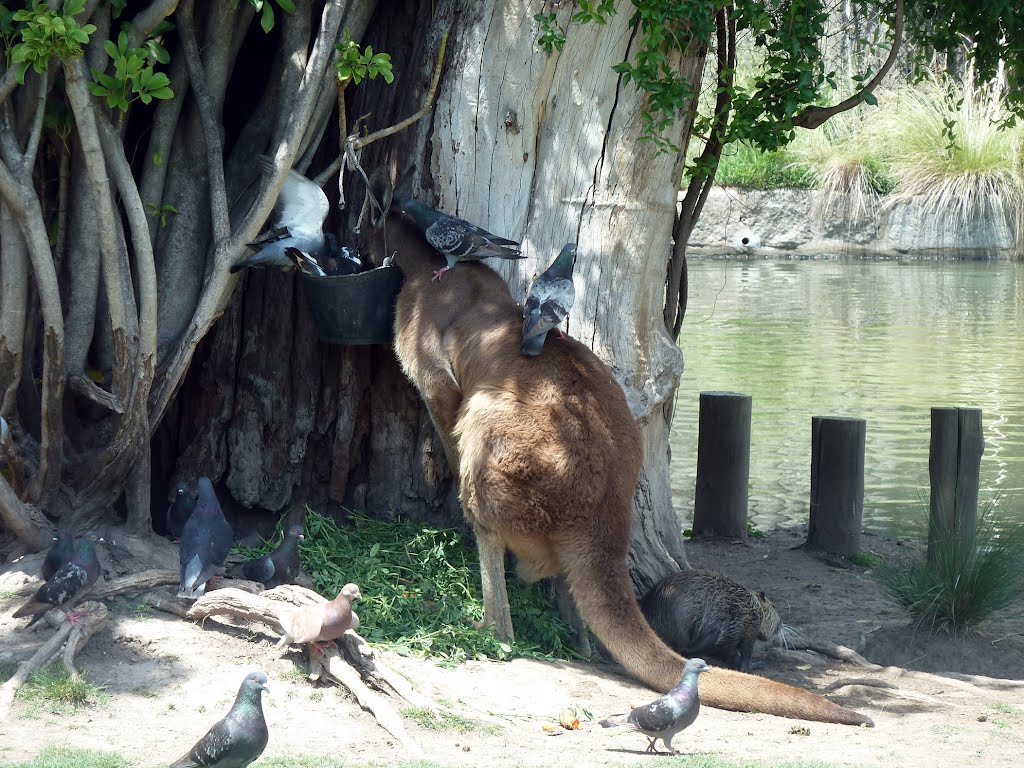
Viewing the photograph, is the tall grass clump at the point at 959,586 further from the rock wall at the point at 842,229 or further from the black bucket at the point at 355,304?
the rock wall at the point at 842,229

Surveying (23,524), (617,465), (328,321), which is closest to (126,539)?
(23,524)

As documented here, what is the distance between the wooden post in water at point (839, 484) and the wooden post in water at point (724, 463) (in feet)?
1.83

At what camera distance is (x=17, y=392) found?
601 cm

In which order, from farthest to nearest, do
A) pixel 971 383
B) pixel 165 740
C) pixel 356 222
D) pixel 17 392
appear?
pixel 971 383 → pixel 356 222 → pixel 17 392 → pixel 165 740

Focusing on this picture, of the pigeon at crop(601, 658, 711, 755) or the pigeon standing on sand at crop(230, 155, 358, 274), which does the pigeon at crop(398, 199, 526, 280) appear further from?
the pigeon at crop(601, 658, 711, 755)

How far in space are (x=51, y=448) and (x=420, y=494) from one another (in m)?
2.06

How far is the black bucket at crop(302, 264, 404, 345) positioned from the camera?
6.14 m

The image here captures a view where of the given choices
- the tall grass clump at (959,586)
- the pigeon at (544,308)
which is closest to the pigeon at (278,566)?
the pigeon at (544,308)

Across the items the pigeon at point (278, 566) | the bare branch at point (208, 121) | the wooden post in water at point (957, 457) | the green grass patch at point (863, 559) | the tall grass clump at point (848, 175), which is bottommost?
the green grass patch at point (863, 559)

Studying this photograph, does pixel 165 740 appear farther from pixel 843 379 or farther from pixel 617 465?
pixel 843 379

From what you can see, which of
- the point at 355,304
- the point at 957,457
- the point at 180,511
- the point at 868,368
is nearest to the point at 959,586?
the point at 957,457

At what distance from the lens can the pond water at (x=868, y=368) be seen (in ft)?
34.8

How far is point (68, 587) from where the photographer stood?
5105mm

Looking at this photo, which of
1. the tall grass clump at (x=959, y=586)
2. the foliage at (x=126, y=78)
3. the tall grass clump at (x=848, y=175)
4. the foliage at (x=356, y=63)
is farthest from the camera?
the tall grass clump at (x=848, y=175)
